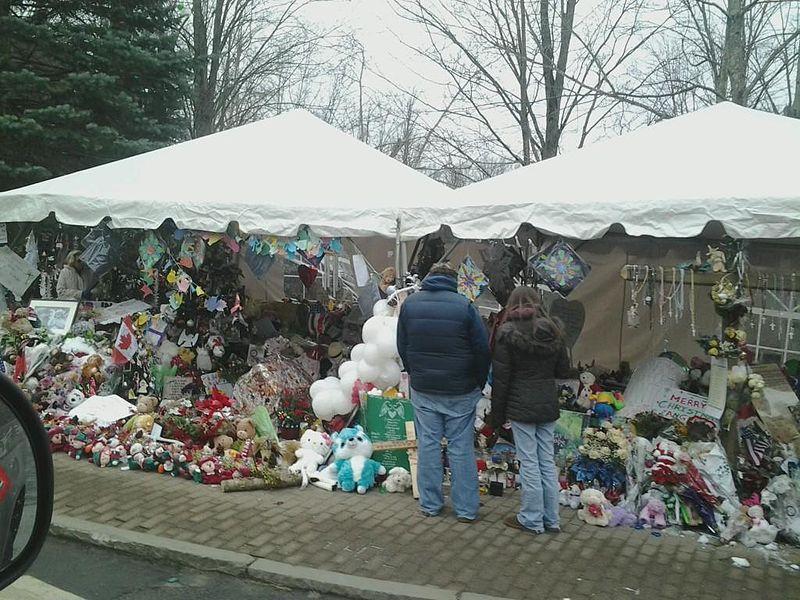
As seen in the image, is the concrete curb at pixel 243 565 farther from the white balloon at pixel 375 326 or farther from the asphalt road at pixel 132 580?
the white balloon at pixel 375 326

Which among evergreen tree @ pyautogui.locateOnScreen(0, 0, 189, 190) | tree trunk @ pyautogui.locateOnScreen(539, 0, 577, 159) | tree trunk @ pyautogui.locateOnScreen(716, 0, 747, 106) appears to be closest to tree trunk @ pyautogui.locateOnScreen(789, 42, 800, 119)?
tree trunk @ pyautogui.locateOnScreen(716, 0, 747, 106)

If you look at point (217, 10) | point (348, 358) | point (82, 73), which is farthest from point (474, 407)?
point (217, 10)

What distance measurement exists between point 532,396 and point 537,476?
1.84 feet

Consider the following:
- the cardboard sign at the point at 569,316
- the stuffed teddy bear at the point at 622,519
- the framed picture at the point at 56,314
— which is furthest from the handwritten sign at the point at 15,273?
the stuffed teddy bear at the point at 622,519

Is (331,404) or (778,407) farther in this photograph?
(331,404)

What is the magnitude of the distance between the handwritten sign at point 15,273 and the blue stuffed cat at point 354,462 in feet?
17.6

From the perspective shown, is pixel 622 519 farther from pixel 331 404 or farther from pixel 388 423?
pixel 331 404

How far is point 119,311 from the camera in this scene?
8.45m

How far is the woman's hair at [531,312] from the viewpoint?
483 centimetres

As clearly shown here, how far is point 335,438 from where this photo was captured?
5.98m

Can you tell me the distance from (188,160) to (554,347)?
228 inches

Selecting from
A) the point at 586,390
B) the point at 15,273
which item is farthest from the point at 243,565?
the point at 15,273

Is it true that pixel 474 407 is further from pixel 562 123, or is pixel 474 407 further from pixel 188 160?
pixel 562 123

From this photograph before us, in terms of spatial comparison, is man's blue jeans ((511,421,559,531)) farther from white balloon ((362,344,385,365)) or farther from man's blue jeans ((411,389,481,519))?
white balloon ((362,344,385,365))
